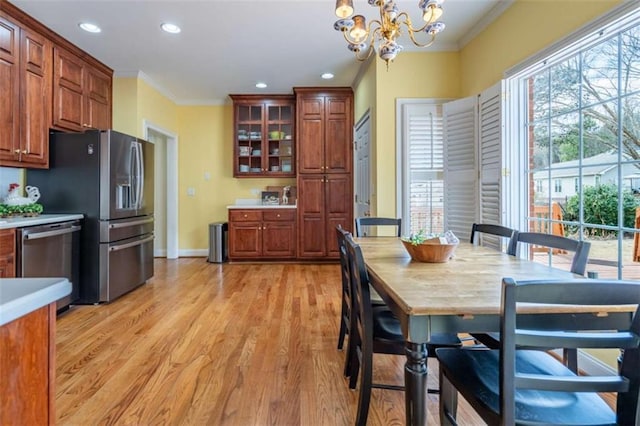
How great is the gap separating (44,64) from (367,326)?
12.5 ft

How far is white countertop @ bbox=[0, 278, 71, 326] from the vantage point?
24.4 inches

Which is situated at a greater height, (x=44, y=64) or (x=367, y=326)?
(x=44, y=64)

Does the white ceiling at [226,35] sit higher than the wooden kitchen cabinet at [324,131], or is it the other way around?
the white ceiling at [226,35]

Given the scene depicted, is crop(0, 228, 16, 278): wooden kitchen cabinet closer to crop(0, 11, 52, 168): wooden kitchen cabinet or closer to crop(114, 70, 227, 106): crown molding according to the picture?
crop(0, 11, 52, 168): wooden kitchen cabinet

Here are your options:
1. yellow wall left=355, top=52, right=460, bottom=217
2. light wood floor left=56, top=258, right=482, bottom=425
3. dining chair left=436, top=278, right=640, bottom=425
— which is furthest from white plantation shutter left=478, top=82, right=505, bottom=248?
dining chair left=436, top=278, right=640, bottom=425

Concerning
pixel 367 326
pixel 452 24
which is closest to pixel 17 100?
pixel 367 326

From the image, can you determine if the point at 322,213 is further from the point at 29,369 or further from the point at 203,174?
the point at 29,369

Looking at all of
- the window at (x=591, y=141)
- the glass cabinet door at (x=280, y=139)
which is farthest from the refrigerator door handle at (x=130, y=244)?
the window at (x=591, y=141)

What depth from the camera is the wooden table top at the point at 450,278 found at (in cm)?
104

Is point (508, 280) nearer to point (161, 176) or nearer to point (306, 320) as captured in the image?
point (306, 320)

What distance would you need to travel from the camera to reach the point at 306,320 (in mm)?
2973

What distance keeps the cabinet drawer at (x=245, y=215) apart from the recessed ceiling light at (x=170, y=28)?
105 inches

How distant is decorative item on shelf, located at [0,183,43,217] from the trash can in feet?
8.05

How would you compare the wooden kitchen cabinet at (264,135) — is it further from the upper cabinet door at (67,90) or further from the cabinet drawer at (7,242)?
the cabinet drawer at (7,242)
